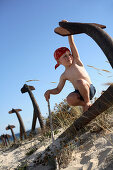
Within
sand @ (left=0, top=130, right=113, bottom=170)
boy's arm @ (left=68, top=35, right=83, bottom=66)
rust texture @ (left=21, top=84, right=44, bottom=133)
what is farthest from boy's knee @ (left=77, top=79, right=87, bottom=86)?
rust texture @ (left=21, top=84, right=44, bottom=133)

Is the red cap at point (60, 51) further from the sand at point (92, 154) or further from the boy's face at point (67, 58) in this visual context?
the sand at point (92, 154)

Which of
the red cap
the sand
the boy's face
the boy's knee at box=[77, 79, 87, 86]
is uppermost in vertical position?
the red cap

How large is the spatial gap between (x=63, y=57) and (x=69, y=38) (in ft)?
1.14

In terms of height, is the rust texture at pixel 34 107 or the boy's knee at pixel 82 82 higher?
the rust texture at pixel 34 107

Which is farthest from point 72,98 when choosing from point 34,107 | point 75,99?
point 34,107

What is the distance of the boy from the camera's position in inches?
120

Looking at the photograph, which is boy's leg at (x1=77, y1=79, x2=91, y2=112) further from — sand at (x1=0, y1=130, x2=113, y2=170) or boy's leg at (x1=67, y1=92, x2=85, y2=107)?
sand at (x1=0, y1=130, x2=113, y2=170)

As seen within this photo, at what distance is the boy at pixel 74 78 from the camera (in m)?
3.04

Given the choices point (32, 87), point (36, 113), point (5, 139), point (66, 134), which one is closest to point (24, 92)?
point (32, 87)

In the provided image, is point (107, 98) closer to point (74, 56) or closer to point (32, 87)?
point (74, 56)

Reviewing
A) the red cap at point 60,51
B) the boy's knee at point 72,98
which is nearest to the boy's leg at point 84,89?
the boy's knee at point 72,98

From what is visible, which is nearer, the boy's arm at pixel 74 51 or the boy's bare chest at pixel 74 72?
the boy's bare chest at pixel 74 72

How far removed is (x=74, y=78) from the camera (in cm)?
321

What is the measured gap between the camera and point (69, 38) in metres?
3.33
